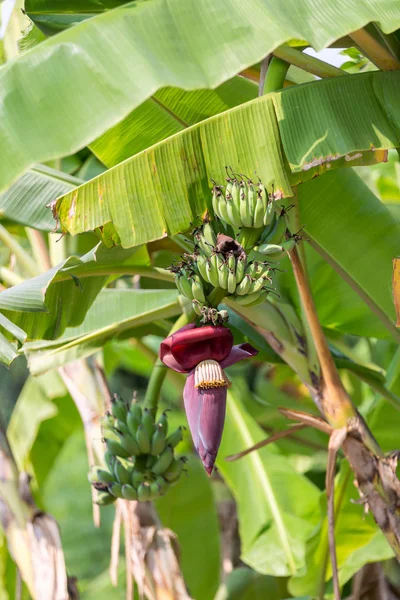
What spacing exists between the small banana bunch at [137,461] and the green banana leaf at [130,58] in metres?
0.78

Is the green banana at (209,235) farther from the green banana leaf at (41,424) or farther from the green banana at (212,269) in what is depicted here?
the green banana leaf at (41,424)

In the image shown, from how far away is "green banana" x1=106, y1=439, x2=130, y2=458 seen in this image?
4.86ft

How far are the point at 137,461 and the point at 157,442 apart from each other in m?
0.07

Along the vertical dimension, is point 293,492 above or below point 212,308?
below

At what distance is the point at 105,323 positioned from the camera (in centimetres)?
179

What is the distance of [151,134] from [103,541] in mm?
2178

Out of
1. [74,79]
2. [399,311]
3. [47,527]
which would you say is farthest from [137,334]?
[74,79]

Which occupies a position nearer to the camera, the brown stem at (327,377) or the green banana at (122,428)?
the brown stem at (327,377)

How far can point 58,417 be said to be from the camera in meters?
2.53

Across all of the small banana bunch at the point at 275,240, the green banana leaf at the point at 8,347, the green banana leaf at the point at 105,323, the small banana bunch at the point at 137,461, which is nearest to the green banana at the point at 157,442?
the small banana bunch at the point at 137,461

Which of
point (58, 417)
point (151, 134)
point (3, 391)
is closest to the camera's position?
point (151, 134)

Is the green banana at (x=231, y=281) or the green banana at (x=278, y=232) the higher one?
the green banana at (x=278, y=232)

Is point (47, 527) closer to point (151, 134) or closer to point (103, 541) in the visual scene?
point (151, 134)

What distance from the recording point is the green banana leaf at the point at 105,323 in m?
1.60
